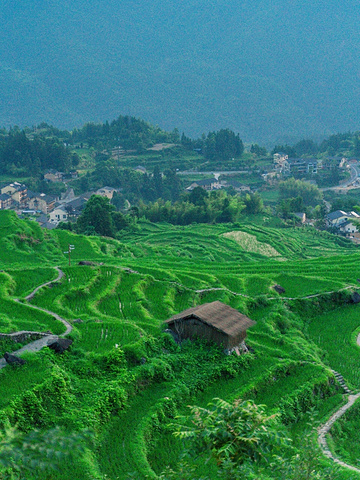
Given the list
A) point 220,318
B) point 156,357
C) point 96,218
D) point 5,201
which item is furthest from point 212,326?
point 5,201

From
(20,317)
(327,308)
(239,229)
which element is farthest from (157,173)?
(20,317)

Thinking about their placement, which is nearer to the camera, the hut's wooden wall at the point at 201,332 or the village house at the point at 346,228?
the hut's wooden wall at the point at 201,332

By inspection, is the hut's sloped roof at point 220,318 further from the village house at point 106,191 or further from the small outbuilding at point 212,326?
the village house at point 106,191

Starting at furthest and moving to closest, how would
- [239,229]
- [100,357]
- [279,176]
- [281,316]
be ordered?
[279,176], [239,229], [281,316], [100,357]

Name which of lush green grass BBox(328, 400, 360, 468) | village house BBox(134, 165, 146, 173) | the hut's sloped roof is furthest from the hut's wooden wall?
village house BBox(134, 165, 146, 173)

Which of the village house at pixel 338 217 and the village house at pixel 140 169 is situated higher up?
the village house at pixel 140 169

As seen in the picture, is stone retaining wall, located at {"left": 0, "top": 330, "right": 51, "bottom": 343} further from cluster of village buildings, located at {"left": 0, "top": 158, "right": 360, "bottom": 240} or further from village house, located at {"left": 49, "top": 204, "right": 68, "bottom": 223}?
village house, located at {"left": 49, "top": 204, "right": 68, "bottom": 223}

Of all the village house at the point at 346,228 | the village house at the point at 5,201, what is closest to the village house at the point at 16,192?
the village house at the point at 5,201

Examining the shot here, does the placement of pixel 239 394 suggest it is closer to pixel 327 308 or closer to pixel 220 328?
pixel 220 328

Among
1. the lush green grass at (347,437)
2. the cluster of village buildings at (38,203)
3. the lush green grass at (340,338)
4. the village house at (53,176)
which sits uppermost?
the village house at (53,176)
